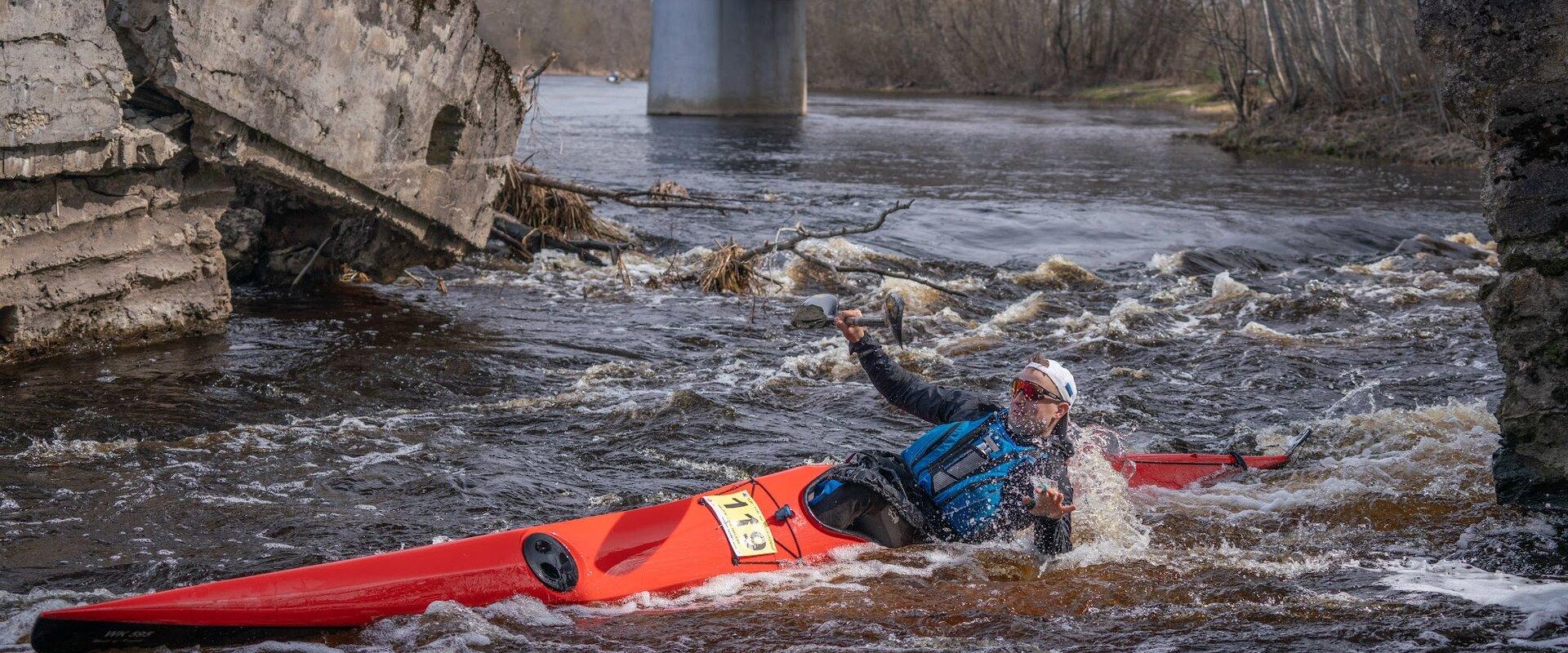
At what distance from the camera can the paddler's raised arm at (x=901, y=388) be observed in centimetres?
536

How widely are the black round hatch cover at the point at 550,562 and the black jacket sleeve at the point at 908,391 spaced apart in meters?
1.56

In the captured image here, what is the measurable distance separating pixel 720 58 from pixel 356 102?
77.1 ft

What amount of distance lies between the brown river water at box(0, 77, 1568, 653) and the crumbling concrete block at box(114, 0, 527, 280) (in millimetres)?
829

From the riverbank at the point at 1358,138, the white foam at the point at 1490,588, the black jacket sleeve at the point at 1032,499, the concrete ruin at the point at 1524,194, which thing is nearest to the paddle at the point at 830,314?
the black jacket sleeve at the point at 1032,499

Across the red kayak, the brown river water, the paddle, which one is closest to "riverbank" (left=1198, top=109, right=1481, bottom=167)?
the brown river water

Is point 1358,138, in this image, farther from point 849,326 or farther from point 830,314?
point 830,314

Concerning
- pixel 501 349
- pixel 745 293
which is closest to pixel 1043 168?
pixel 745 293

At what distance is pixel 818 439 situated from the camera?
6723 millimetres

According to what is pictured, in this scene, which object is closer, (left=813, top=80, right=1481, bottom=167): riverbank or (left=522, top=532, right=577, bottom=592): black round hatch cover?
(left=522, top=532, right=577, bottom=592): black round hatch cover

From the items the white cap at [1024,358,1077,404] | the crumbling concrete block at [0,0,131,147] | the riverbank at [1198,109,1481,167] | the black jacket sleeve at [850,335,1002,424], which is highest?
the crumbling concrete block at [0,0,131,147]

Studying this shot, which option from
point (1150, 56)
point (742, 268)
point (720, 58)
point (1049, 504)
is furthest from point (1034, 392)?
point (1150, 56)

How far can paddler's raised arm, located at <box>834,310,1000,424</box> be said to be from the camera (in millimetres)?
5359

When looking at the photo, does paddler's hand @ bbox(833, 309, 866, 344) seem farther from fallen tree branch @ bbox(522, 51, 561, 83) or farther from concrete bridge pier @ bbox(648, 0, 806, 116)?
concrete bridge pier @ bbox(648, 0, 806, 116)

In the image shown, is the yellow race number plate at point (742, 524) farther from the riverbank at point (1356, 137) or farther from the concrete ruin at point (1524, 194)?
the riverbank at point (1356, 137)
